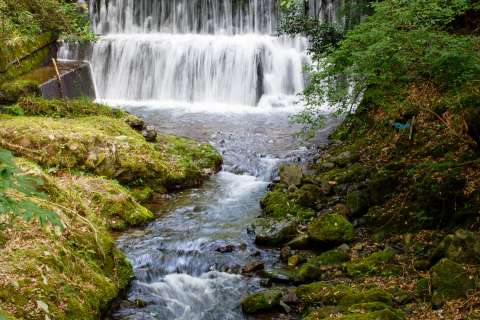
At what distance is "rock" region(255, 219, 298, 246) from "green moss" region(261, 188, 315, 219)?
408mm

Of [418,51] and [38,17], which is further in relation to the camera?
[38,17]

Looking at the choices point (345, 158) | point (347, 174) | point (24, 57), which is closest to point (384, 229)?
point (347, 174)

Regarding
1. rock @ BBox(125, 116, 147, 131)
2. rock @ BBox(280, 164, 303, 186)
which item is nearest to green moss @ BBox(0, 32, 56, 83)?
rock @ BBox(125, 116, 147, 131)

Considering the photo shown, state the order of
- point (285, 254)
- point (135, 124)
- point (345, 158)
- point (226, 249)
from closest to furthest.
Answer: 1. point (285, 254)
2. point (226, 249)
3. point (345, 158)
4. point (135, 124)

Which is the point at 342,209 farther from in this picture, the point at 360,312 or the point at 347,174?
the point at 360,312

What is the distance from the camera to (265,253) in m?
7.36

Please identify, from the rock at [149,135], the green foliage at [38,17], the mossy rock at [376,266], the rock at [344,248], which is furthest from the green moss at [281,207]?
the green foliage at [38,17]

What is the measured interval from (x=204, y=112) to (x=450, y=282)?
1206cm

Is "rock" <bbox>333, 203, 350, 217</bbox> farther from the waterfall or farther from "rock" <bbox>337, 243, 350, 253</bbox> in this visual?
the waterfall

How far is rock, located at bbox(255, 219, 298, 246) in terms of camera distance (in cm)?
757

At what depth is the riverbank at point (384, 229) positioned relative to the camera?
521cm

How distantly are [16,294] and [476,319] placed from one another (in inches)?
157

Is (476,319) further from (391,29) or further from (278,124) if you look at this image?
(278,124)

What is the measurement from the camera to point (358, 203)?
7895 mm
